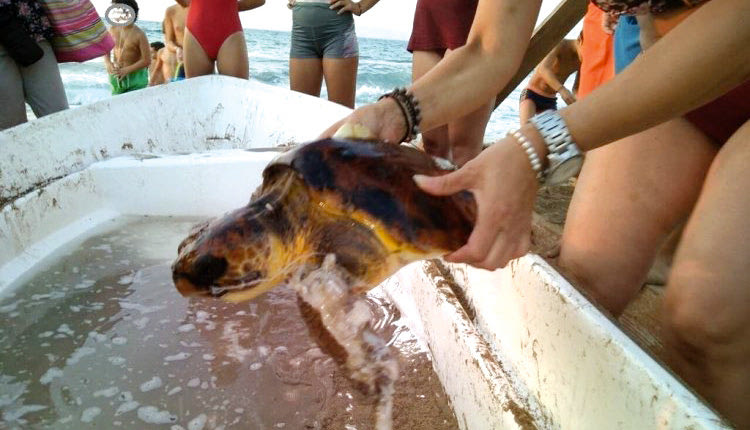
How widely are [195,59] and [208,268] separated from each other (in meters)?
3.37

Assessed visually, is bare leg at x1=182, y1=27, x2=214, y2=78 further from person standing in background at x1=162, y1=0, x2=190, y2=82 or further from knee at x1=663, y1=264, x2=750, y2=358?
knee at x1=663, y1=264, x2=750, y2=358

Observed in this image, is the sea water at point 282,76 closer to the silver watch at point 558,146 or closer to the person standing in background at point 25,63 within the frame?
the person standing in background at point 25,63

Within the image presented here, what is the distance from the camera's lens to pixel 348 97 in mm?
3531

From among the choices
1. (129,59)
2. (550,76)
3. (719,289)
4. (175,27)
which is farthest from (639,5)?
(129,59)

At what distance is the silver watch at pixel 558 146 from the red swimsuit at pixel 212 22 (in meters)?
3.42

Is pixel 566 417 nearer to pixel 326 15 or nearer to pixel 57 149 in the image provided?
pixel 57 149

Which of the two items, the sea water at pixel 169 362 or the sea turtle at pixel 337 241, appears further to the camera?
the sea water at pixel 169 362

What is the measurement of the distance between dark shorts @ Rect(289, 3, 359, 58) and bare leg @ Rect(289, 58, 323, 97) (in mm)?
46

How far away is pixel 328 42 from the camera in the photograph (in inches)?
132

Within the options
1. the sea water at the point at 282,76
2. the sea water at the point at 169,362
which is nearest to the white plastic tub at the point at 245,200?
the sea water at the point at 169,362

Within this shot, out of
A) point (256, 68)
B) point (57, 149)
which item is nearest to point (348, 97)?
point (57, 149)

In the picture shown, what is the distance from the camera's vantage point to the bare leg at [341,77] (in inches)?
132

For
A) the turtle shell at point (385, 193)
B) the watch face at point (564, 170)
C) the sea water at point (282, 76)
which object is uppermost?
the watch face at point (564, 170)

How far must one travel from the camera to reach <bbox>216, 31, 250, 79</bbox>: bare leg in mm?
3789
